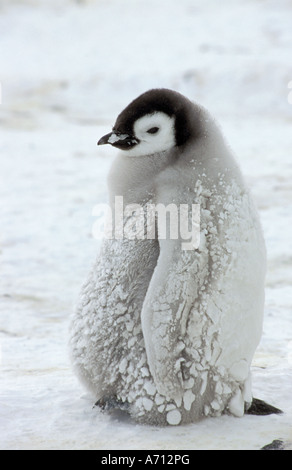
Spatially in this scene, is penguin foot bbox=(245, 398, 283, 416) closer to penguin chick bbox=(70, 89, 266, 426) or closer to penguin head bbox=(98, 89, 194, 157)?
penguin chick bbox=(70, 89, 266, 426)

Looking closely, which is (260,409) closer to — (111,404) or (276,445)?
(276,445)

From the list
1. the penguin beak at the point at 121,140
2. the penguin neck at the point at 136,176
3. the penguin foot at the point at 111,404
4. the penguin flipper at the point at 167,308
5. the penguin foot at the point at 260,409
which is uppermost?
the penguin beak at the point at 121,140

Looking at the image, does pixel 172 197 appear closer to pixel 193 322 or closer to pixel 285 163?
pixel 193 322

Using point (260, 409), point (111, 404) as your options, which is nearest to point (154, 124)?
point (111, 404)

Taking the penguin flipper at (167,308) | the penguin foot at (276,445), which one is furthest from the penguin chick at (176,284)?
the penguin foot at (276,445)

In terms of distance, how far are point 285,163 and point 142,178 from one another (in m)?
4.51

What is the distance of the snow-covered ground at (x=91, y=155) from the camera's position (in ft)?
7.19

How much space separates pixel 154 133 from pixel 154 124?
0.09 ft

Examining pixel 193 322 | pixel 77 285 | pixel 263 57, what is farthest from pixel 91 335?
pixel 263 57

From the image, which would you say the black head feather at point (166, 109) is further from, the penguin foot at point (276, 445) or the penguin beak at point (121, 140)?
the penguin foot at point (276, 445)

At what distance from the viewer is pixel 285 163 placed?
21.2 ft

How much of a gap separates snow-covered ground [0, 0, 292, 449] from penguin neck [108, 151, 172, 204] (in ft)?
2.04

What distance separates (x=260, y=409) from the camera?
2264mm

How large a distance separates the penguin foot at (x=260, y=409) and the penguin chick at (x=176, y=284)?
7 cm
